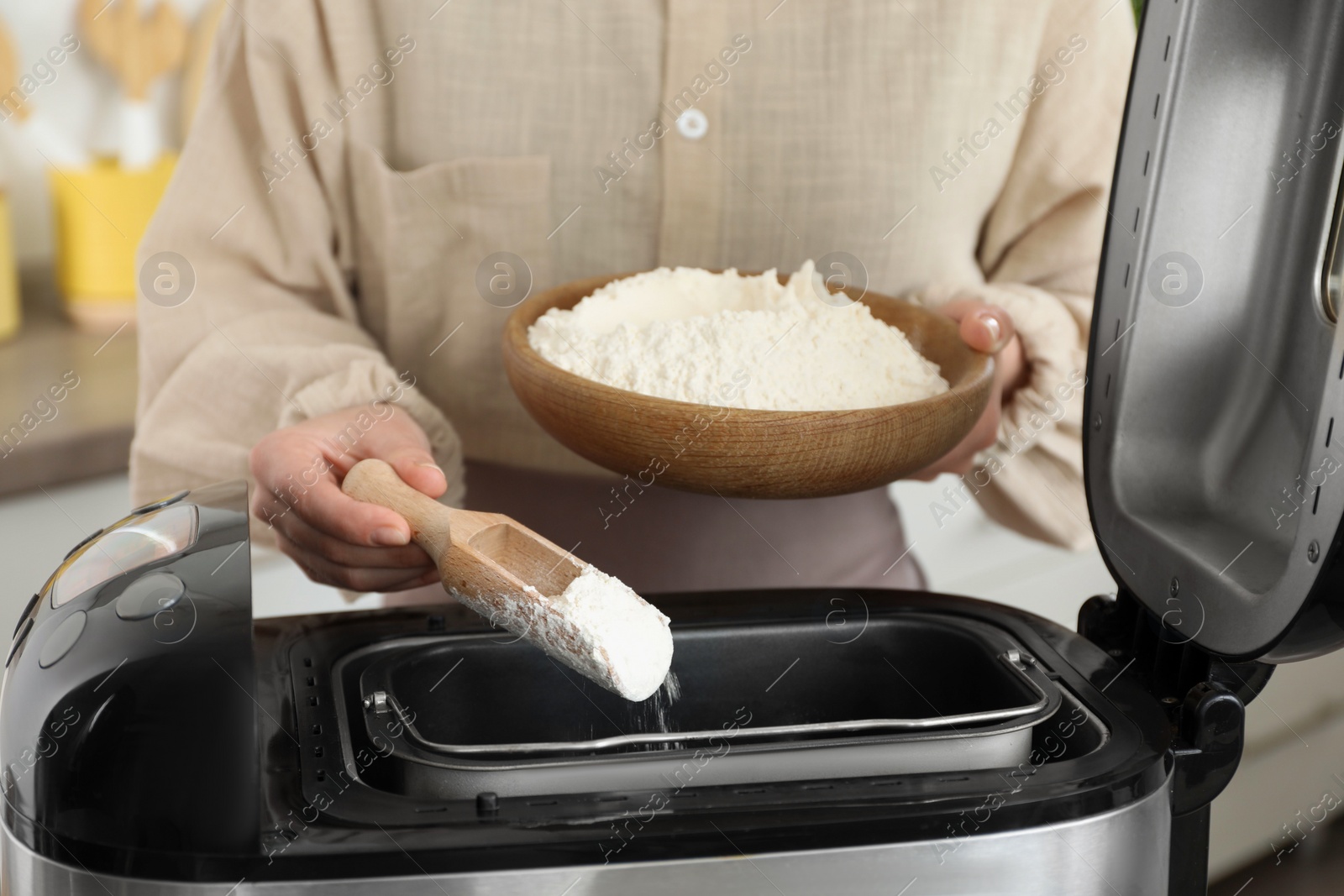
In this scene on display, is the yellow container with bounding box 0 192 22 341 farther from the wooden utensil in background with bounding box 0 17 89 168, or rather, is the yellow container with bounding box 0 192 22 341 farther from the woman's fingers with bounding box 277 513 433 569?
the woman's fingers with bounding box 277 513 433 569

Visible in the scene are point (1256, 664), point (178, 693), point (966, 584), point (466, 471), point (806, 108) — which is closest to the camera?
point (178, 693)

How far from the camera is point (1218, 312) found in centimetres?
54

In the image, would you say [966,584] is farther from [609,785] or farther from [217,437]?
[609,785]

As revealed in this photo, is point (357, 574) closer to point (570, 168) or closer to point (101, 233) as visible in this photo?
point (570, 168)

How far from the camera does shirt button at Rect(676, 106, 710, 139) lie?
2.70ft

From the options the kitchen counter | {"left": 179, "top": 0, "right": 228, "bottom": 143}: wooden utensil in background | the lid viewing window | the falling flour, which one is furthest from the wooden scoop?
{"left": 179, "top": 0, "right": 228, "bottom": 143}: wooden utensil in background

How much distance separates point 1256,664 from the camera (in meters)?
0.51

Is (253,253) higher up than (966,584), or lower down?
higher up

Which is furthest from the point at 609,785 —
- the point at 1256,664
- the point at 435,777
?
the point at 1256,664

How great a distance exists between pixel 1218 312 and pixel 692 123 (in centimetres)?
40

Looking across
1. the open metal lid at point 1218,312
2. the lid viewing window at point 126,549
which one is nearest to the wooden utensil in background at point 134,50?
the lid viewing window at point 126,549

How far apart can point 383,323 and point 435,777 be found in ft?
1.76

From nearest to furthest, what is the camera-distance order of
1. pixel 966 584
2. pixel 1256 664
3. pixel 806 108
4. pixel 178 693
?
pixel 178 693, pixel 1256 664, pixel 806 108, pixel 966 584

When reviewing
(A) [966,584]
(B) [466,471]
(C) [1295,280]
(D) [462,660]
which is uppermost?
(C) [1295,280]
